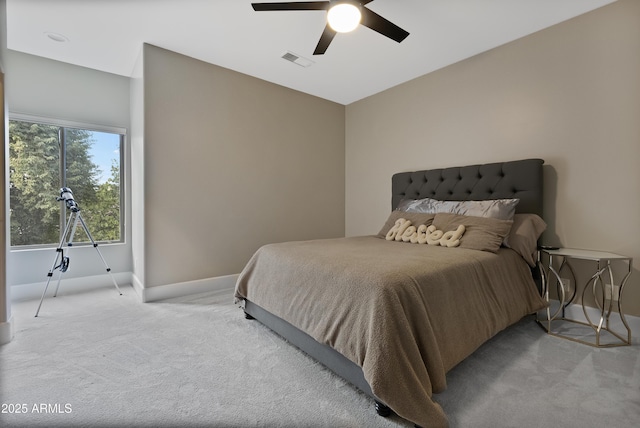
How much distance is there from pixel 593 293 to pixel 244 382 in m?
2.75

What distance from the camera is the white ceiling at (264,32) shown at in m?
2.33

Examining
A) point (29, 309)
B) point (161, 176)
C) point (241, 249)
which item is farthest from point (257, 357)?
point (29, 309)

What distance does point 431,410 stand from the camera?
1.24 meters

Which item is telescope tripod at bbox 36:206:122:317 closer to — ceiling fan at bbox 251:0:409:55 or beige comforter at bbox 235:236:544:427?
beige comforter at bbox 235:236:544:427

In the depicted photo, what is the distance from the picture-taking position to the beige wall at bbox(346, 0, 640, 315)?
2209mm

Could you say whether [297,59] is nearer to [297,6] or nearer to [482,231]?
[297,6]

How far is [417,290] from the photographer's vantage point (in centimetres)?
147

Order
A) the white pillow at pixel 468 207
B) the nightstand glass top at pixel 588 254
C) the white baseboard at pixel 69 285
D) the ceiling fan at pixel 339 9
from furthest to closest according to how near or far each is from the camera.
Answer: the white baseboard at pixel 69 285 → the white pillow at pixel 468 207 → the nightstand glass top at pixel 588 254 → the ceiling fan at pixel 339 9

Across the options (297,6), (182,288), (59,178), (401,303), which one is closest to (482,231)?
(401,303)

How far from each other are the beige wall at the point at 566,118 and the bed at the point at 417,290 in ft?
0.77

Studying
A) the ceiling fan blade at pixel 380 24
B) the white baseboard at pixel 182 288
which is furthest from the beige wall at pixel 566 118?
the white baseboard at pixel 182 288

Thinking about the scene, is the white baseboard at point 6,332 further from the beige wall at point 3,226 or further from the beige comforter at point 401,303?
the beige comforter at point 401,303

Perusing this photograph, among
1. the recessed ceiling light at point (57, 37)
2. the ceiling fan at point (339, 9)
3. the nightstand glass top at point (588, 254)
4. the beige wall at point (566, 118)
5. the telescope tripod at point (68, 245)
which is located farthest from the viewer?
the telescope tripod at point (68, 245)

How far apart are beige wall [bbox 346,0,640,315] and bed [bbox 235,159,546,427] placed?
0.77 ft
